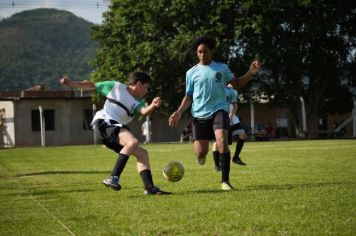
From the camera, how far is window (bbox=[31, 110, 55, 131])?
52.0 m

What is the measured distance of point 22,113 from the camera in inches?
2021

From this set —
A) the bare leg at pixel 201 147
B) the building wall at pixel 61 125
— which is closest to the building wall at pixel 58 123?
the building wall at pixel 61 125

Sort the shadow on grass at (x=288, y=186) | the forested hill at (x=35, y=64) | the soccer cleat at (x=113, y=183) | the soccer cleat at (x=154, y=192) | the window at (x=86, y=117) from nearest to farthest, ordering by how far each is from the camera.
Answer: the soccer cleat at (x=113, y=183)
the soccer cleat at (x=154, y=192)
the shadow on grass at (x=288, y=186)
the window at (x=86, y=117)
the forested hill at (x=35, y=64)

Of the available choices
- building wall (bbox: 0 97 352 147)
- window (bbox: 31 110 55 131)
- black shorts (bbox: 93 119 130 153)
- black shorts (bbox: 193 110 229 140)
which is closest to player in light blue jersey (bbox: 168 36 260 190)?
black shorts (bbox: 193 110 229 140)

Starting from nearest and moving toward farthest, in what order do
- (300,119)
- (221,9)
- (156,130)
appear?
1. (221,9)
2. (300,119)
3. (156,130)

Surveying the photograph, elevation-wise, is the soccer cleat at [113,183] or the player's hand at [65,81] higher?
the player's hand at [65,81]

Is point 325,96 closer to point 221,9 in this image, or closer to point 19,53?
point 221,9

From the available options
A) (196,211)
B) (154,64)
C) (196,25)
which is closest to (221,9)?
(196,25)

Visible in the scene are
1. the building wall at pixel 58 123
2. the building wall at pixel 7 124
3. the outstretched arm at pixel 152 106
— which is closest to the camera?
the outstretched arm at pixel 152 106

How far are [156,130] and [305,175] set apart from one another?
44.6m

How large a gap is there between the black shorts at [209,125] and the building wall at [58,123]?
43072mm

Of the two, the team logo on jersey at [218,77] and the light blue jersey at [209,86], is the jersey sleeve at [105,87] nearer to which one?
the light blue jersey at [209,86]

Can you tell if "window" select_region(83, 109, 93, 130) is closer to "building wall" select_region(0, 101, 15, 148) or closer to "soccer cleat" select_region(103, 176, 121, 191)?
"building wall" select_region(0, 101, 15, 148)

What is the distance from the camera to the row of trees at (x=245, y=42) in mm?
41594
